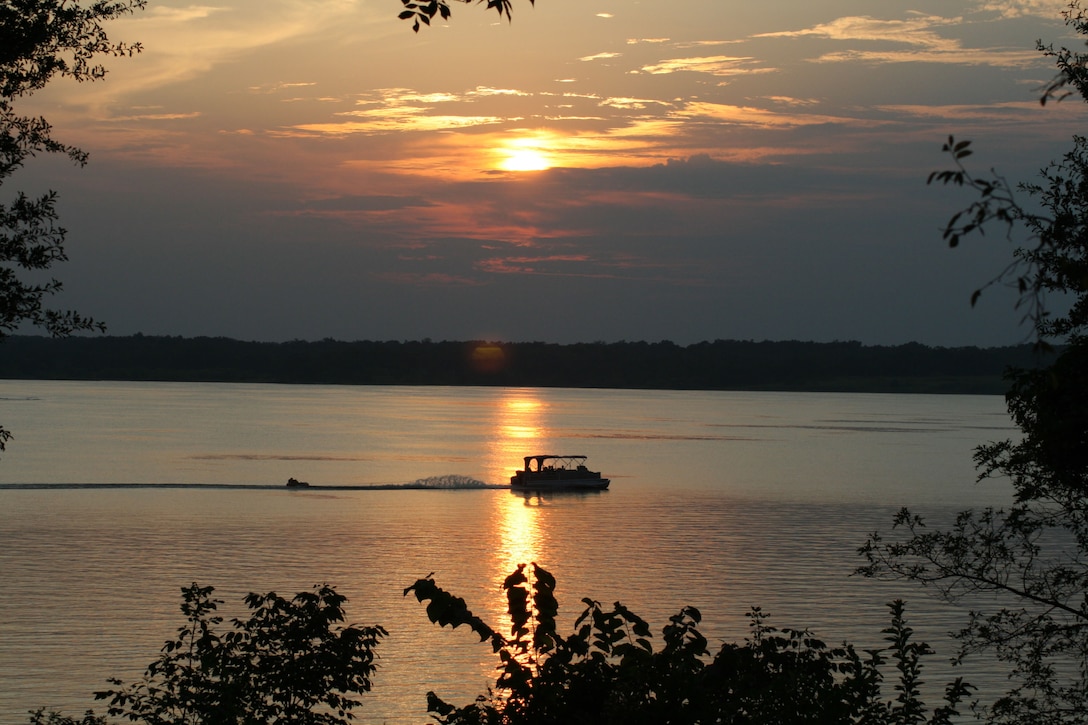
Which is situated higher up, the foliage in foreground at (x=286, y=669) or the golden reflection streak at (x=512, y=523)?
the golden reflection streak at (x=512, y=523)

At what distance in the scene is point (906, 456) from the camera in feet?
481

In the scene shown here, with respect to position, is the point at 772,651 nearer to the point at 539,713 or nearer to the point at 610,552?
the point at 539,713

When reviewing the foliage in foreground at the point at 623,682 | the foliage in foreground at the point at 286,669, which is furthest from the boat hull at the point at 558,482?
the foliage in foreground at the point at 623,682

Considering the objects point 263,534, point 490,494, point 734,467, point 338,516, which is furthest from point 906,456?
point 263,534

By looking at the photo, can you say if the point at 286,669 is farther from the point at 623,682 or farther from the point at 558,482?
the point at 558,482

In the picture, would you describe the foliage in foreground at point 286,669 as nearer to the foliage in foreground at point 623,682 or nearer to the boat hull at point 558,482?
the foliage in foreground at point 623,682

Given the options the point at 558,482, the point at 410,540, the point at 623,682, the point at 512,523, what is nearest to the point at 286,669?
the point at 623,682

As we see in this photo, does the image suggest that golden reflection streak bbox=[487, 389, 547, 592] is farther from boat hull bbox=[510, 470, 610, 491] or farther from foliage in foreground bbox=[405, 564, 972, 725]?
foliage in foreground bbox=[405, 564, 972, 725]

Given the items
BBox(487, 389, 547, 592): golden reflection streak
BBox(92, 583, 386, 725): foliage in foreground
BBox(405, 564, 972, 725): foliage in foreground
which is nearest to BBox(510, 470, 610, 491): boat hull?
BBox(487, 389, 547, 592): golden reflection streak

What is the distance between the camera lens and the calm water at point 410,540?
39344 mm

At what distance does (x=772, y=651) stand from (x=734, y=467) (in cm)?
11725

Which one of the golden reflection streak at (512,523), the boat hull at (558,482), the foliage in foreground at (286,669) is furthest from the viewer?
the boat hull at (558,482)

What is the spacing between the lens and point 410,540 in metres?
68.2

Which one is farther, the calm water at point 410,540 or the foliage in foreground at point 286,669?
the calm water at point 410,540
